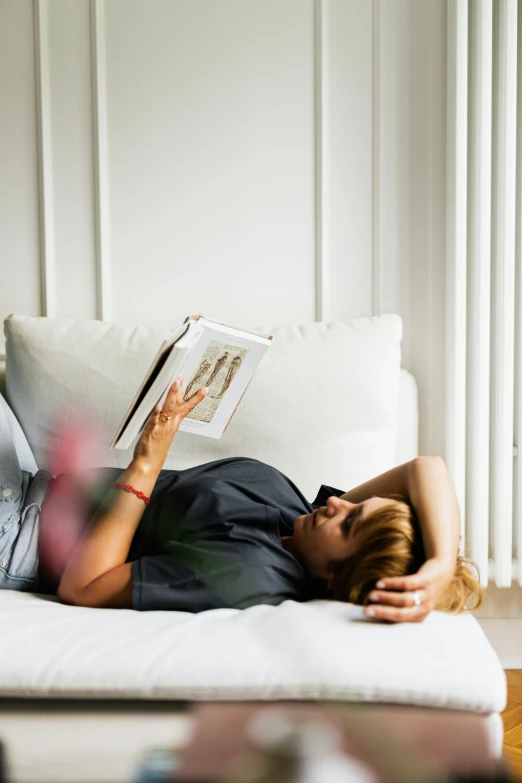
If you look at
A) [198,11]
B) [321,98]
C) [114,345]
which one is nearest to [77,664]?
[114,345]

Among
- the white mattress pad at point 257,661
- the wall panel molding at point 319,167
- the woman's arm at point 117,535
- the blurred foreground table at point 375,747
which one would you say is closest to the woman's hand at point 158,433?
the woman's arm at point 117,535

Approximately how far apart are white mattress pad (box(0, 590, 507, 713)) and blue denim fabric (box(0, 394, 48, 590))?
11.8 inches

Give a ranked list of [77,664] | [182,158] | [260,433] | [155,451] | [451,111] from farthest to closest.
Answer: [182,158], [451,111], [260,433], [155,451], [77,664]

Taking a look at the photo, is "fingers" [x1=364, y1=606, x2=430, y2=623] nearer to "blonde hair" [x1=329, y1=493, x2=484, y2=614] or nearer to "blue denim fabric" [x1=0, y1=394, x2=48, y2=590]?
"blonde hair" [x1=329, y1=493, x2=484, y2=614]

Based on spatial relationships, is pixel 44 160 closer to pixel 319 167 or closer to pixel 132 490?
pixel 319 167

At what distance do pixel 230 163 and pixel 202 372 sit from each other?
2.92 feet

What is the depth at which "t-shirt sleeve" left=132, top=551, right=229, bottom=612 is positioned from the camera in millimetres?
1011

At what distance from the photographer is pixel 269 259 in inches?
74.5

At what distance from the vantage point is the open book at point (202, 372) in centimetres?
108

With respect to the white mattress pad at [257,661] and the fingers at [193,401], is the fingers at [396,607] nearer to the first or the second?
the white mattress pad at [257,661]

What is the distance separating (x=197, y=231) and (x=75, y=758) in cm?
156

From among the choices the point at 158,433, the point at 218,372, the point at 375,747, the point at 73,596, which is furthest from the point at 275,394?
the point at 375,747

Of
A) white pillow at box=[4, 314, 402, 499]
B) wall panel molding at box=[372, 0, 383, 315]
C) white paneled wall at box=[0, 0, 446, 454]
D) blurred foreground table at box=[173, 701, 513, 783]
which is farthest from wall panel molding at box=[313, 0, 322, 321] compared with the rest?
blurred foreground table at box=[173, 701, 513, 783]

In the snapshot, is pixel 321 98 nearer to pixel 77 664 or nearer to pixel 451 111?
pixel 451 111
